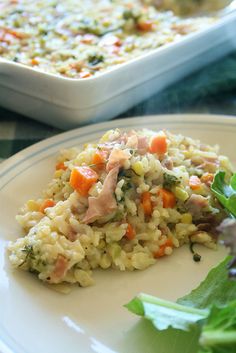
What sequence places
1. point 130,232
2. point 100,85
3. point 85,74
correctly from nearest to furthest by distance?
point 130,232, point 100,85, point 85,74

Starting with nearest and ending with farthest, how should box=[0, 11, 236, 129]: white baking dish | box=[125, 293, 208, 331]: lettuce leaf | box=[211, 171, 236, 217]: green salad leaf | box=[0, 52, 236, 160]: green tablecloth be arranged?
box=[125, 293, 208, 331]: lettuce leaf < box=[211, 171, 236, 217]: green salad leaf < box=[0, 11, 236, 129]: white baking dish < box=[0, 52, 236, 160]: green tablecloth

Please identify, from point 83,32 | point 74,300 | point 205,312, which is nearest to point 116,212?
point 74,300

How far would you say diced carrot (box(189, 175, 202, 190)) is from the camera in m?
2.11

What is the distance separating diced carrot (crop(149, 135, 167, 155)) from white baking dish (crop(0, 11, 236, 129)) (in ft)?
1.32

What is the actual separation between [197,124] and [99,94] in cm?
42

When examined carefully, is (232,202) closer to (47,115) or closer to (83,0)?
(47,115)

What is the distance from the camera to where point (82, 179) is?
2004mm

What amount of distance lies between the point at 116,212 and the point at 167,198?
0.18m

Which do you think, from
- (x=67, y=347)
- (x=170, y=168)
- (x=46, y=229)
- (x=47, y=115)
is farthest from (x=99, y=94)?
(x=67, y=347)

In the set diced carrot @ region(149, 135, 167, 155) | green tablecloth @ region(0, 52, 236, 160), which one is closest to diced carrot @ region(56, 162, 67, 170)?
diced carrot @ region(149, 135, 167, 155)

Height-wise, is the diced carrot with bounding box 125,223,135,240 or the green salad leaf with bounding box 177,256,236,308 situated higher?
the diced carrot with bounding box 125,223,135,240

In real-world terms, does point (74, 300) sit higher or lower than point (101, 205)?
lower

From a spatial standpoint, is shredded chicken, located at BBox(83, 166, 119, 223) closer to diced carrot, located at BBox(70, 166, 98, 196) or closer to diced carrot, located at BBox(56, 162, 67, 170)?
diced carrot, located at BBox(70, 166, 98, 196)

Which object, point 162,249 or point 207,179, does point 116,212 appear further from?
point 207,179
